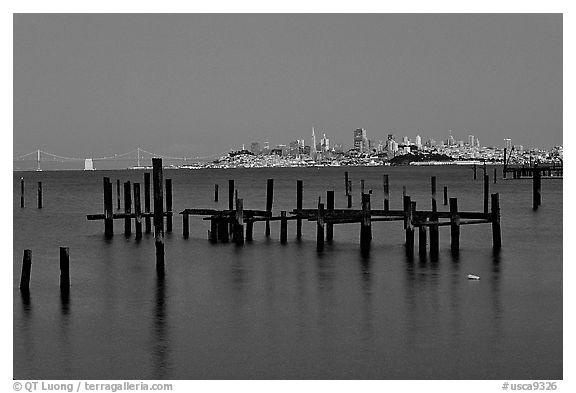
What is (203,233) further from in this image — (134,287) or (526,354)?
(526,354)

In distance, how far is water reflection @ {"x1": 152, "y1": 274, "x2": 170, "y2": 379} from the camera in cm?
1473

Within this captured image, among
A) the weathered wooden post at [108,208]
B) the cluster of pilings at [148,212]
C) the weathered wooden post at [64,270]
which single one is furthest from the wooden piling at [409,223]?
the weathered wooden post at [108,208]

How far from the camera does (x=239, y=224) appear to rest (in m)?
28.6

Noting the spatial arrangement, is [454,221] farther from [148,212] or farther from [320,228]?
[148,212]

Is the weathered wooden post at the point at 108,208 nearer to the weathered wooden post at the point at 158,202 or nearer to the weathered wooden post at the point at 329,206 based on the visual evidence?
the weathered wooden post at the point at 329,206

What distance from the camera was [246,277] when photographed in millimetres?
23828

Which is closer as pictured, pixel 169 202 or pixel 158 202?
pixel 158 202

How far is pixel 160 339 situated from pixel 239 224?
39.8 ft

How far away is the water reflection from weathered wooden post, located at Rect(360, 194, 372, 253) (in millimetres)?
6887

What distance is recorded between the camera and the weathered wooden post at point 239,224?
2756cm

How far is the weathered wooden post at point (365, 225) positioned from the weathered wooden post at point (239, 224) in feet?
10.9

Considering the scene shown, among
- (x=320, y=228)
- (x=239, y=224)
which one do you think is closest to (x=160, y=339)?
(x=320, y=228)
